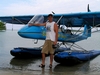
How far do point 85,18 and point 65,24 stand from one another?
1.12 meters

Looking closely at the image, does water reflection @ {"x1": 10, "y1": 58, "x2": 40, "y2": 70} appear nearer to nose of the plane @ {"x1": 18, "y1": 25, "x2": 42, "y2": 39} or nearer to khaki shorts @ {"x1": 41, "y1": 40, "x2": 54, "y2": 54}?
khaki shorts @ {"x1": 41, "y1": 40, "x2": 54, "y2": 54}

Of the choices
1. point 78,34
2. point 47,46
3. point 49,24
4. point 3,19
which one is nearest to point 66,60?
point 47,46

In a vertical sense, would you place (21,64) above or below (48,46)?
below

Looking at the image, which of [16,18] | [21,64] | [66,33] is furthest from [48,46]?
[16,18]

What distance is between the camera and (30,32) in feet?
27.5

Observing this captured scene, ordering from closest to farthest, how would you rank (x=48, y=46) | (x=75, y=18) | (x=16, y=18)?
(x=48, y=46)
(x=75, y=18)
(x=16, y=18)

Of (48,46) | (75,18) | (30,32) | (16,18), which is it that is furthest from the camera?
(16,18)

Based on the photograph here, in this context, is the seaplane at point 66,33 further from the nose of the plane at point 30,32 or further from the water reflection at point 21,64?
the water reflection at point 21,64

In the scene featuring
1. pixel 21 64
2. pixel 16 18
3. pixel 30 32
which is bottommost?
pixel 21 64

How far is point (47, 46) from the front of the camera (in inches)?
275

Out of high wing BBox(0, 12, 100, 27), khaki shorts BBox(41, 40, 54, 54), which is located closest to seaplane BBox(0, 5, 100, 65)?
high wing BBox(0, 12, 100, 27)

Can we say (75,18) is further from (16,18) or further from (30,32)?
(30,32)

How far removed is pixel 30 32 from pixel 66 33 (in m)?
2.66

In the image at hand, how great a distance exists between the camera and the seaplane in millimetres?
8203
